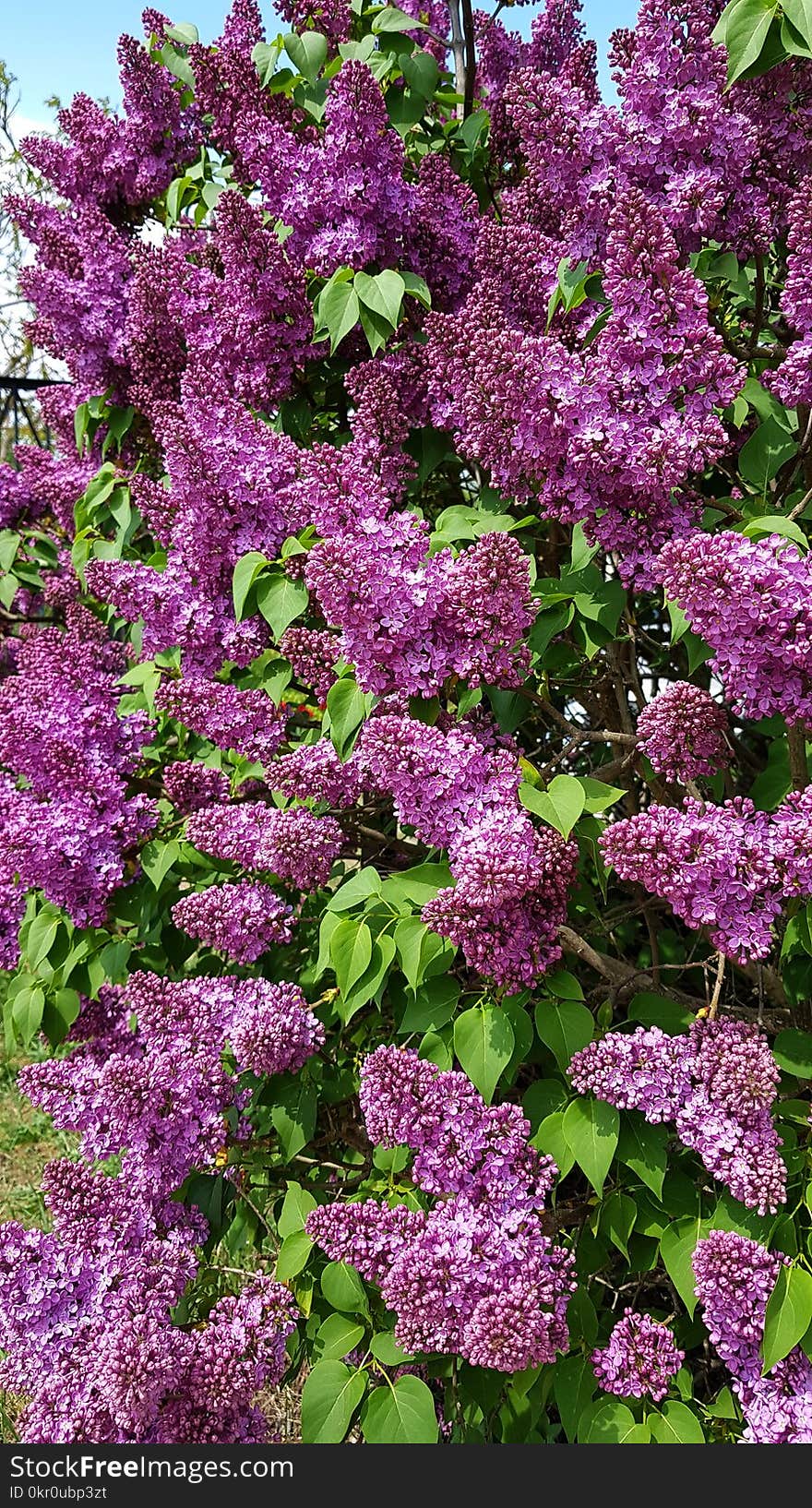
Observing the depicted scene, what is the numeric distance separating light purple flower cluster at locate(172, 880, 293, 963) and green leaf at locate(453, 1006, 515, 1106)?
64cm

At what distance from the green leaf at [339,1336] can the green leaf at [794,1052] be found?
1079mm

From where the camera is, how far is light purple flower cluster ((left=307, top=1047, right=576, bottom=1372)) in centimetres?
193

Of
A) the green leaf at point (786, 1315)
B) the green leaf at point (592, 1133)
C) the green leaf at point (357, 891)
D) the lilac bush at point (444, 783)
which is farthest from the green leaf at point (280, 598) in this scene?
the green leaf at point (786, 1315)

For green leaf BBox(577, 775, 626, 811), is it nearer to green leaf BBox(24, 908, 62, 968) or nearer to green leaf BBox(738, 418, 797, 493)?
green leaf BBox(738, 418, 797, 493)

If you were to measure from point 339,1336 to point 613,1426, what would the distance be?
607 millimetres

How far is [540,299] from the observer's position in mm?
2764

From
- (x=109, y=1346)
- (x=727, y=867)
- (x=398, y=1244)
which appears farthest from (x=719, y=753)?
(x=109, y=1346)

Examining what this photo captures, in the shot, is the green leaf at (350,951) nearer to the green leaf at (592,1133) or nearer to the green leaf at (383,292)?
the green leaf at (592,1133)

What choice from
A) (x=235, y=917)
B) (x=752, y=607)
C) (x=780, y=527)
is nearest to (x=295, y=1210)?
(x=235, y=917)

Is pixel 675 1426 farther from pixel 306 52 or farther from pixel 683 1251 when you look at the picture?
pixel 306 52

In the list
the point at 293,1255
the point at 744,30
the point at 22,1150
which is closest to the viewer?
the point at 744,30

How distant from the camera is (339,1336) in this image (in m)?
2.42

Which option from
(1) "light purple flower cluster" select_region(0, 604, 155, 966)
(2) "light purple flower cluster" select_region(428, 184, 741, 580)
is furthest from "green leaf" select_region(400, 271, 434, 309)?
(1) "light purple flower cluster" select_region(0, 604, 155, 966)

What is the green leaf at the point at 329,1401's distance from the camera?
7.49 feet
